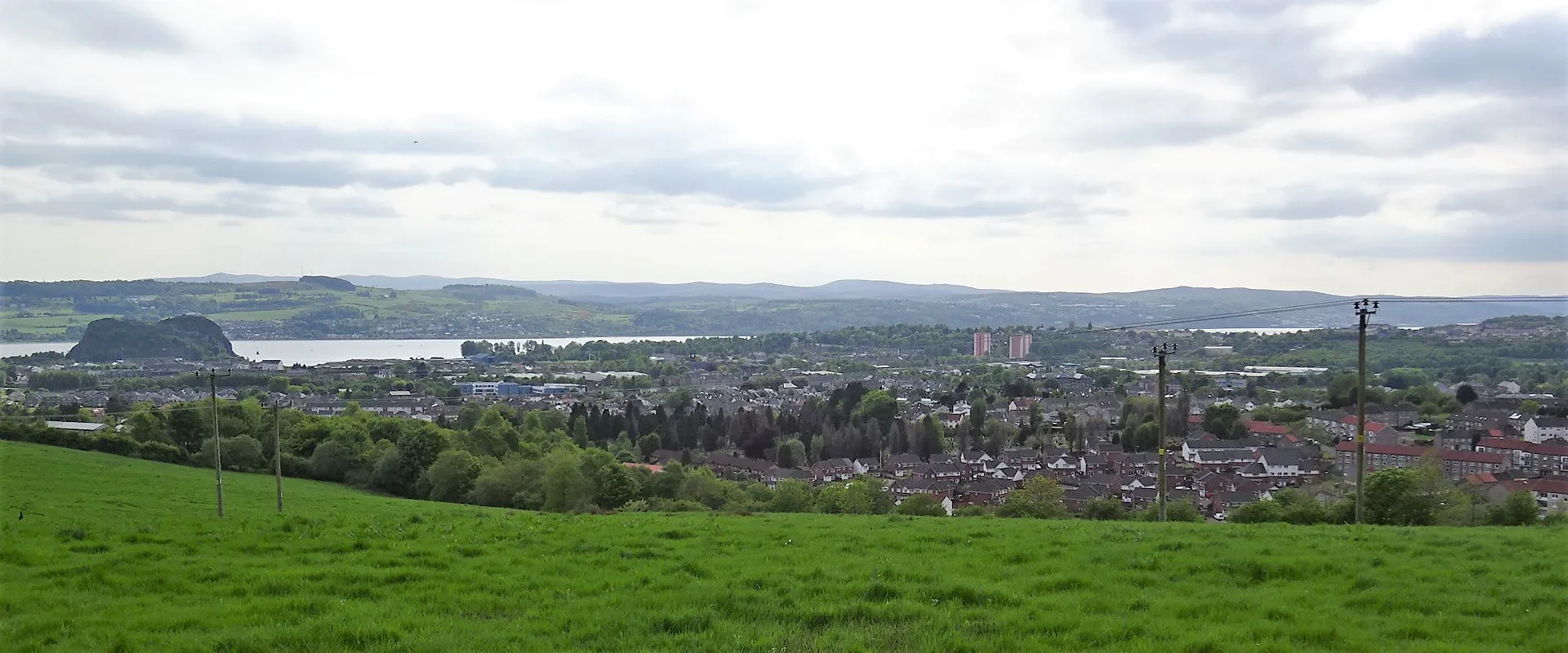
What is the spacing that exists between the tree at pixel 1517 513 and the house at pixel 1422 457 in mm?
18883

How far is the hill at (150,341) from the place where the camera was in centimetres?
10200

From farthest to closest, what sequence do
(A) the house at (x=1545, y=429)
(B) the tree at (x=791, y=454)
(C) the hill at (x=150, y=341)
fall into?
(C) the hill at (x=150, y=341), (B) the tree at (x=791, y=454), (A) the house at (x=1545, y=429)

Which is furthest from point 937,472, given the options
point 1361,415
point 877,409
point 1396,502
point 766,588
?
point 766,588

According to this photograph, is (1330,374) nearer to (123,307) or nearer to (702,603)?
(702,603)

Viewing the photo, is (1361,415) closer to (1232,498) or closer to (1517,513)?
(1517,513)

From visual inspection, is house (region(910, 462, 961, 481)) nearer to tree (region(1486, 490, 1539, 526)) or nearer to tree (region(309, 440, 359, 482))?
tree (region(309, 440, 359, 482))

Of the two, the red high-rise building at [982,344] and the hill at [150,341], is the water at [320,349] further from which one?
the red high-rise building at [982,344]

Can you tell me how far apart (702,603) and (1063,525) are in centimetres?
832

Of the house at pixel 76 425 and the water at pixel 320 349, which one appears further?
the water at pixel 320 349

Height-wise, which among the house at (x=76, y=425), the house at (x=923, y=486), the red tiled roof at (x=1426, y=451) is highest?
the house at (x=76, y=425)

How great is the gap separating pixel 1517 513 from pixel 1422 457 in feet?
70.5

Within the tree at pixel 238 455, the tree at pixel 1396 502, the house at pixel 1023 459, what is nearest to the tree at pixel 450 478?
the tree at pixel 238 455

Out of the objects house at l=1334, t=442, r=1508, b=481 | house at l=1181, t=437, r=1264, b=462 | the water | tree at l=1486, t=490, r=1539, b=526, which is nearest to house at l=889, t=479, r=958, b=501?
house at l=1181, t=437, r=1264, b=462

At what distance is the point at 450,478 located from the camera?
38.8 m
